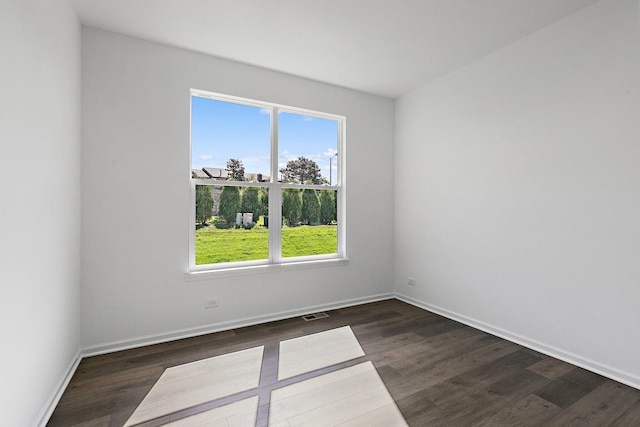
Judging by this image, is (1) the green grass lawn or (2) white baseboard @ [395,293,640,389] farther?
(1) the green grass lawn

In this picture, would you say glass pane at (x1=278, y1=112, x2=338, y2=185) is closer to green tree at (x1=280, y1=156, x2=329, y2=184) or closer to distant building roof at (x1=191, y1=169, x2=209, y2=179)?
green tree at (x1=280, y1=156, x2=329, y2=184)

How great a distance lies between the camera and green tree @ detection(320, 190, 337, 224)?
4.04 metres

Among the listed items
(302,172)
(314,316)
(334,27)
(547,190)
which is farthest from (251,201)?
(547,190)

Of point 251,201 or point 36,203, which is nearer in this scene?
point 36,203

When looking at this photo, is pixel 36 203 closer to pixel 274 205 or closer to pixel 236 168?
pixel 236 168

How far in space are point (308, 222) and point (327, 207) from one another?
13.9 inches

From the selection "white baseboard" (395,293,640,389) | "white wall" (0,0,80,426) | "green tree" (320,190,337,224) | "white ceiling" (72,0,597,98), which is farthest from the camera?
"green tree" (320,190,337,224)

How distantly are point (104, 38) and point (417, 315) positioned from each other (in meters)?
4.30

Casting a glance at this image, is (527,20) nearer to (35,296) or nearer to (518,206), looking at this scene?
(518,206)

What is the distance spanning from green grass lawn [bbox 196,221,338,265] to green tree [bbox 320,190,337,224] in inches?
3.8

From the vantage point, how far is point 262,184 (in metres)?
3.57

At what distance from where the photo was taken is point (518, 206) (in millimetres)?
2945

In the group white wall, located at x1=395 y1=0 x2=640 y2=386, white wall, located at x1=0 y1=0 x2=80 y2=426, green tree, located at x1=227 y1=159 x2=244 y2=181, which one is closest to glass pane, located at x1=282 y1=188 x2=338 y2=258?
green tree, located at x1=227 y1=159 x2=244 y2=181

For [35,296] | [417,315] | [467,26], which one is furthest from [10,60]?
[417,315]
